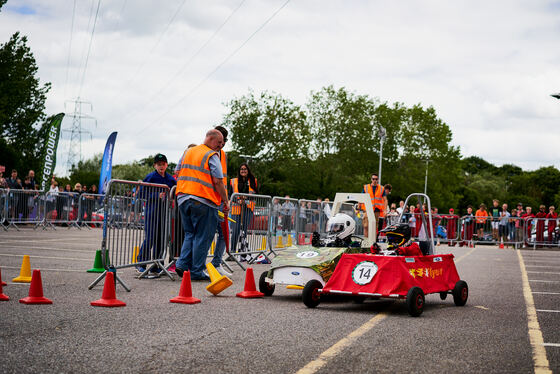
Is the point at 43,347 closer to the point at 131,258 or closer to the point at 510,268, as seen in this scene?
the point at 131,258

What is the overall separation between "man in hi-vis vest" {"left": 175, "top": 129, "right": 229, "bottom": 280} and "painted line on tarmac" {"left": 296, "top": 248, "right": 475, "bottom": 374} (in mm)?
3557

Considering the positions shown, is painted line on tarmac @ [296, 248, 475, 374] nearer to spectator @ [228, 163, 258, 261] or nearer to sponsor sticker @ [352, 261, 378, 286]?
sponsor sticker @ [352, 261, 378, 286]

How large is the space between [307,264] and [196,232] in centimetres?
244

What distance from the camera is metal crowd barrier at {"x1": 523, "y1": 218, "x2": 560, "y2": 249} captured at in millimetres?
28344

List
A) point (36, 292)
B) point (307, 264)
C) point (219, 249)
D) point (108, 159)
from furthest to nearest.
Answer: point (108, 159) → point (219, 249) → point (307, 264) → point (36, 292)

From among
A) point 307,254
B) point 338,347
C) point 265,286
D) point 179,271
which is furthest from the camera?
point 179,271

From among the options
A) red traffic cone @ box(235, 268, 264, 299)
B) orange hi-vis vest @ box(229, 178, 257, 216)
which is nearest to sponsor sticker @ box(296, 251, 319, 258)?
red traffic cone @ box(235, 268, 264, 299)

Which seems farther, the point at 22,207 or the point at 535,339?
the point at 22,207

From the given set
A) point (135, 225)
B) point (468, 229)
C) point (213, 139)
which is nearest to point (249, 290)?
point (135, 225)

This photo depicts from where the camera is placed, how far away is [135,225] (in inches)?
397

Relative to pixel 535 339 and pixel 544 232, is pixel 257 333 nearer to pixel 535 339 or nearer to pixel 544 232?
pixel 535 339

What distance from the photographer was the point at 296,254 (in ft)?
29.3

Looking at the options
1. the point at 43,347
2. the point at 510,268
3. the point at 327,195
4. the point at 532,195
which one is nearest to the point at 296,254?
the point at 43,347

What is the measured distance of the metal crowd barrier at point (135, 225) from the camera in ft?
30.9
